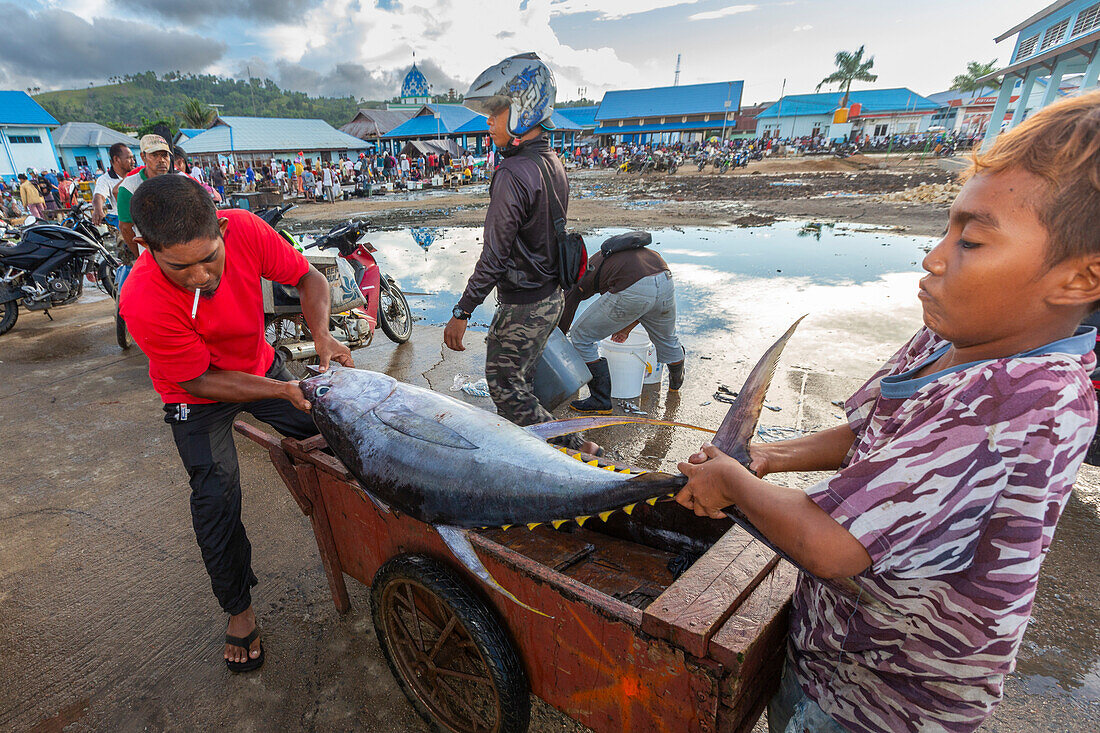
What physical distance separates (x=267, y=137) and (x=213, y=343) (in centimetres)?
4273

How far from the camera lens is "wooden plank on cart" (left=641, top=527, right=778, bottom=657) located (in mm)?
1092

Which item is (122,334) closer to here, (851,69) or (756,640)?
(756,640)

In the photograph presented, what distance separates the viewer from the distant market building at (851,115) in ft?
182

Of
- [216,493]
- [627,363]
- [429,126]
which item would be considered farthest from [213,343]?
[429,126]

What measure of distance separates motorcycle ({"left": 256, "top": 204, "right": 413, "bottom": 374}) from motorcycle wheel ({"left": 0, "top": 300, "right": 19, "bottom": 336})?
401 centimetres

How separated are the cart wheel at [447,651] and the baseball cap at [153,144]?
194 inches

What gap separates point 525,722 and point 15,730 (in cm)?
223

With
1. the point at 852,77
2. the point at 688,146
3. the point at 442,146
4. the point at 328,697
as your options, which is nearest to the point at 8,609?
the point at 328,697

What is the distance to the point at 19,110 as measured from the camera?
116ft

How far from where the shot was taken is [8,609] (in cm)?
266

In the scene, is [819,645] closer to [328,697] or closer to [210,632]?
[328,697]

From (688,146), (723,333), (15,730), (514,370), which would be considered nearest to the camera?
(15,730)

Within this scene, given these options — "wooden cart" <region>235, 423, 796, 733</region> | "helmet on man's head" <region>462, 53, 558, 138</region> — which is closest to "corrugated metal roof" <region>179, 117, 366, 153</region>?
"helmet on man's head" <region>462, 53, 558, 138</region>

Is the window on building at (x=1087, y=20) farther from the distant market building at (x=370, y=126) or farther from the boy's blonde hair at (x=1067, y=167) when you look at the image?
the distant market building at (x=370, y=126)
